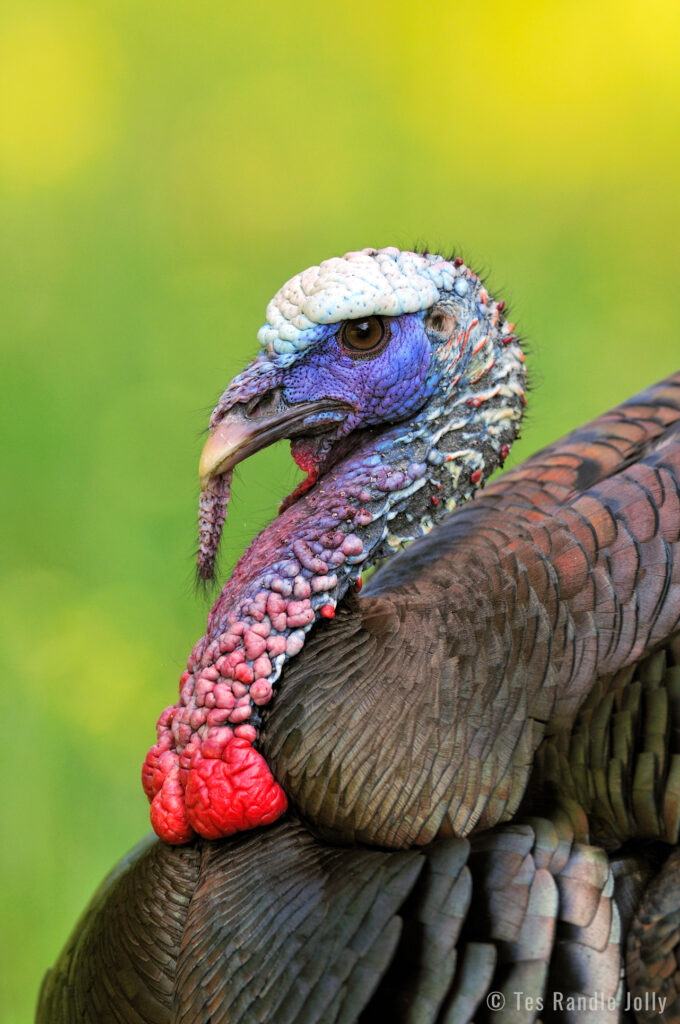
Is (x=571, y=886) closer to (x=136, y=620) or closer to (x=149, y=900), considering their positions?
(x=149, y=900)

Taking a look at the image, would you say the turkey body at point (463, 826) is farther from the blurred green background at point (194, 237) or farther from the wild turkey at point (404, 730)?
the blurred green background at point (194, 237)

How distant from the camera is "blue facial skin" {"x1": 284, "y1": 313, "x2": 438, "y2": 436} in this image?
1.62 m

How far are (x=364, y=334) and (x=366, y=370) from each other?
45mm

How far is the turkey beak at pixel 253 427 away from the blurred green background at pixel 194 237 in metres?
1.20

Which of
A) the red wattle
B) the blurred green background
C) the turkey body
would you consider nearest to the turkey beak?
the turkey body

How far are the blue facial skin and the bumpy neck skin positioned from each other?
3 cm

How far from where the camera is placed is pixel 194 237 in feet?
12.8

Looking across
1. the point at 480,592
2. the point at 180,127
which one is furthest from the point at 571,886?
the point at 180,127

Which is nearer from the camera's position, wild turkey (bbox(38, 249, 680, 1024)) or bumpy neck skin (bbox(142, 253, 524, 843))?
wild turkey (bbox(38, 249, 680, 1024))

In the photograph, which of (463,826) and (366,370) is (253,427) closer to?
(366,370)

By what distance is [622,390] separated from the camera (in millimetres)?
3660

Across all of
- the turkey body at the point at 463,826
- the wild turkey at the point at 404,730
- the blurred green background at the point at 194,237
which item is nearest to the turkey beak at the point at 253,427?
the wild turkey at the point at 404,730

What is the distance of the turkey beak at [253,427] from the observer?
1.59 m

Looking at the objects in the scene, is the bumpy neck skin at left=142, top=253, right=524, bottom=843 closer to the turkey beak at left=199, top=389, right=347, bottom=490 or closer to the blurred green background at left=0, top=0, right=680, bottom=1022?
the turkey beak at left=199, top=389, right=347, bottom=490
